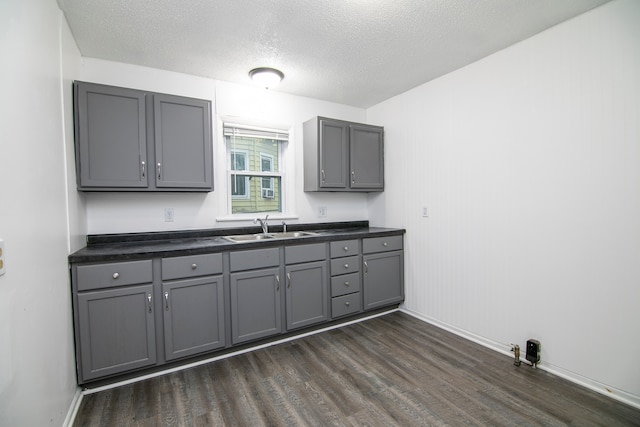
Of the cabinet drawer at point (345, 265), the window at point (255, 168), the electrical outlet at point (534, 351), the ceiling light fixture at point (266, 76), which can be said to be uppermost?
the ceiling light fixture at point (266, 76)

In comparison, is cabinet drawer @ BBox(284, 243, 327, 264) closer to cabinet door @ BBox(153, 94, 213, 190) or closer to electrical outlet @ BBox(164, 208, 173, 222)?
cabinet door @ BBox(153, 94, 213, 190)

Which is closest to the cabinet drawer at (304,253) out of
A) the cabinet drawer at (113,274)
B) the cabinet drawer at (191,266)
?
the cabinet drawer at (191,266)

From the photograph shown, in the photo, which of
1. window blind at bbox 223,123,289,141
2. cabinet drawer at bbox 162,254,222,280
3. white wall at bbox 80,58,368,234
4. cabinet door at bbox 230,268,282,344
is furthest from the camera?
window blind at bbox 223,123,289,141

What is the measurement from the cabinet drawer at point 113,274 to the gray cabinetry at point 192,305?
Answer: 125 millimetres

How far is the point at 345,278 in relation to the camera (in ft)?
9.71

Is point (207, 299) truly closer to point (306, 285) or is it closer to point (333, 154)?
point (306, 285)

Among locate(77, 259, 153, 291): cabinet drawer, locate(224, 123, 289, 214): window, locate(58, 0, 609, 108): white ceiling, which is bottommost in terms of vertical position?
locate(77, 259, 153, 291): cabinet drawer

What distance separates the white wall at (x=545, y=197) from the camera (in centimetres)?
180

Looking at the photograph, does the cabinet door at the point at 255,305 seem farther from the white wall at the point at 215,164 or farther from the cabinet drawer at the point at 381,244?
the cabinet drawer at the point at 381,244

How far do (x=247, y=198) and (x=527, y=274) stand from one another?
2.72 metres

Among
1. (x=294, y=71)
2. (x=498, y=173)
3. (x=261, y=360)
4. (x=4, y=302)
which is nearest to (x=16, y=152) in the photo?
(x=4, y=302)

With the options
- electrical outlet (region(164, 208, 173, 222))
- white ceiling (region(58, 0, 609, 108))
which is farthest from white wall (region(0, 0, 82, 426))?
electrical outlet (region(164, 208, 173, 222))

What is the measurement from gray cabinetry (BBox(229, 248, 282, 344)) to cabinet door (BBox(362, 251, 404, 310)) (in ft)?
3.33

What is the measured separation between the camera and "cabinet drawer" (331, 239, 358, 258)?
290 cm
